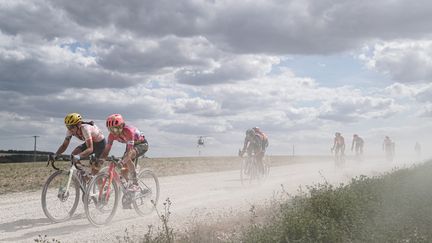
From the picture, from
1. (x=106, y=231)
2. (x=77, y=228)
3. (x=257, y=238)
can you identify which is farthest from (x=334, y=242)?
(x=77, y=228)

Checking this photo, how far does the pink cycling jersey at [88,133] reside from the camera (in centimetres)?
1086

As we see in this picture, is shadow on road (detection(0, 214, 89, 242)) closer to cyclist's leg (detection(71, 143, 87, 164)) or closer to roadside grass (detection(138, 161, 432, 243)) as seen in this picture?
cyclist's leg (detection(71, 143, 87, 164))

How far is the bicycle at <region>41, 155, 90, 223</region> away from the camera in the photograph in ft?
34.6

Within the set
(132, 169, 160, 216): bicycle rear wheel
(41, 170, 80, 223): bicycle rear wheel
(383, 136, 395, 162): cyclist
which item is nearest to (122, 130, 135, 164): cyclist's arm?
(132, 169, 160, 216): bicycle rear wheel

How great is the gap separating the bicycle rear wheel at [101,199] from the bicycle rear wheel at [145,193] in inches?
29.6

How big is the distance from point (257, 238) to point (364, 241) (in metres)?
2.09

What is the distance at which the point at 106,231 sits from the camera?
995 centimetres

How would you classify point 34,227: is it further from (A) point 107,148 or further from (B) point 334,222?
(B) point 334,222

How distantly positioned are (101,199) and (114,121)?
1.77m

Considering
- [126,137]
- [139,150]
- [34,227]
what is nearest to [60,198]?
[34,227]

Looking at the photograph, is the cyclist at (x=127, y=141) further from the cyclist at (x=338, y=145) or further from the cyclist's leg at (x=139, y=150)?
the cyclist at (x=338, y=145)

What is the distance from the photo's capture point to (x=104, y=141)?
1174 centimetres

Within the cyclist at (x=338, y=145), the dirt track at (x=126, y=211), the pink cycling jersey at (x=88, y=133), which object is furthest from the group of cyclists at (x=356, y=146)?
the pink cycling jersey at (x=88, y=133)

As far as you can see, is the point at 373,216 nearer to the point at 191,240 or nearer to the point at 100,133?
the point at 191,240
